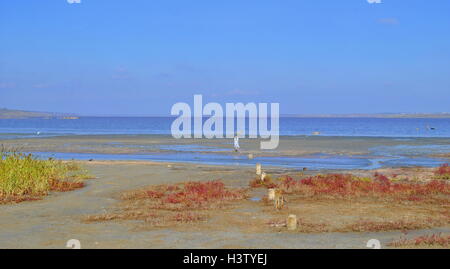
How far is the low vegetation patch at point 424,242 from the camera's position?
13625 mm

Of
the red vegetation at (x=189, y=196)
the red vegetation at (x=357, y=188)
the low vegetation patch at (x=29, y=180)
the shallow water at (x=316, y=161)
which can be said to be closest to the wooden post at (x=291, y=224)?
the red vegetation at (x=189, y=196)

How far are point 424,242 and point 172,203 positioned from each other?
31.6 feet

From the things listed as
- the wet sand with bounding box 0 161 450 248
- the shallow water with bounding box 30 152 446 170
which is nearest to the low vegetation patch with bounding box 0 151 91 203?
the wet sand with bounding box 0 161 450 248

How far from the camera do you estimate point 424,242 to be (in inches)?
545

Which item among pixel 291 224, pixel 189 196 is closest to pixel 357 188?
pixel 189 196

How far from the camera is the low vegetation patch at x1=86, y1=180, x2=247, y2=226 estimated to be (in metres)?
17.8

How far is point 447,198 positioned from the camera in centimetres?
2241

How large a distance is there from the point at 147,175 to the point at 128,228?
15.8 meters

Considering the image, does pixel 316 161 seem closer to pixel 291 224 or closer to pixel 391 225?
pixel 391 225

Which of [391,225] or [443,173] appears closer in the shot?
[391,225]

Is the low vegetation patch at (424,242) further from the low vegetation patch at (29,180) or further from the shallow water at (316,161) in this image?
the shallow water at (316,161)

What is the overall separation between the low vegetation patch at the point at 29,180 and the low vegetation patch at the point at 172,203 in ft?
11.0
